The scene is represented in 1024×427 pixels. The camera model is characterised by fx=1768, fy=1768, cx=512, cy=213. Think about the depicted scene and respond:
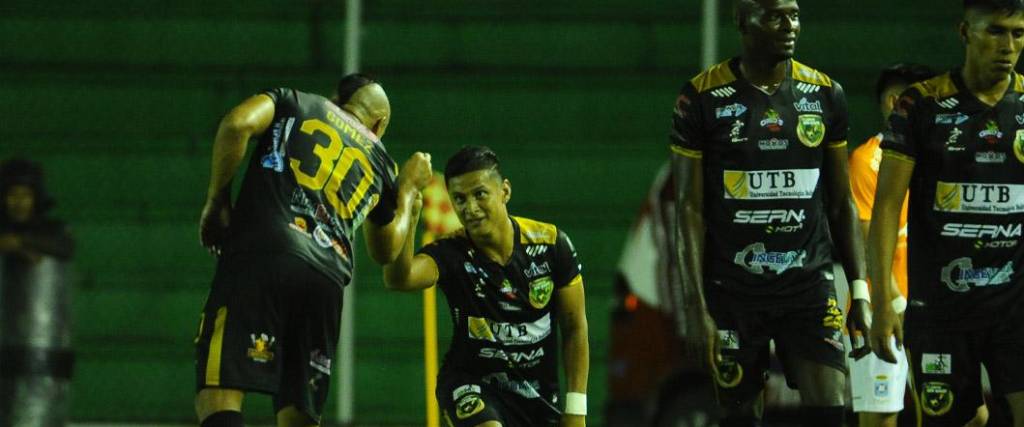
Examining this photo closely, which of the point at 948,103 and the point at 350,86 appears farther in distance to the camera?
the point at 350,86

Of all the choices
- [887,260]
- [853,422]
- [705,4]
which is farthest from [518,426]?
[705,4]

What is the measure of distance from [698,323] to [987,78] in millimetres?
1455

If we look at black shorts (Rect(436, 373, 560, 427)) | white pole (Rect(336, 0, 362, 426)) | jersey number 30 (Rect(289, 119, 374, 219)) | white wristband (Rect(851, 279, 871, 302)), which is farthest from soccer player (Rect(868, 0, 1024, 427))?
white pole (Rect(336, 0, 362, 426))

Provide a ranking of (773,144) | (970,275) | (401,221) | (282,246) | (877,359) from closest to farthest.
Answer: (282,246), (970,275), (773,144), (401,221), (877,359)

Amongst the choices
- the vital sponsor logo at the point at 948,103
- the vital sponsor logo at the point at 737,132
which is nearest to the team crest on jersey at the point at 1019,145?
the vital sponsor logo at the point at 948,103

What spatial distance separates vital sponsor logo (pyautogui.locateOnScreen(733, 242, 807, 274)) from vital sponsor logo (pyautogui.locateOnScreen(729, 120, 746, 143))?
0.42 metres

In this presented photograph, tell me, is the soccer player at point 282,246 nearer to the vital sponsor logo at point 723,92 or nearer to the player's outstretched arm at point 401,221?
the player's outstretched arm at point 401,221

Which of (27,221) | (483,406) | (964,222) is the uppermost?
(964,222)

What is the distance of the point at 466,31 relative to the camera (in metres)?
15.4

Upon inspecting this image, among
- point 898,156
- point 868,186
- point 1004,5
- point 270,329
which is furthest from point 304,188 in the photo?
point 868,186

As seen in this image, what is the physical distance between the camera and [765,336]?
7.14 metres

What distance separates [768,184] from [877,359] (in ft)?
6.44

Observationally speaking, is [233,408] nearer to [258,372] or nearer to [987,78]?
[258,372]

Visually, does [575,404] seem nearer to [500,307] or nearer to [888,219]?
[500,307]
